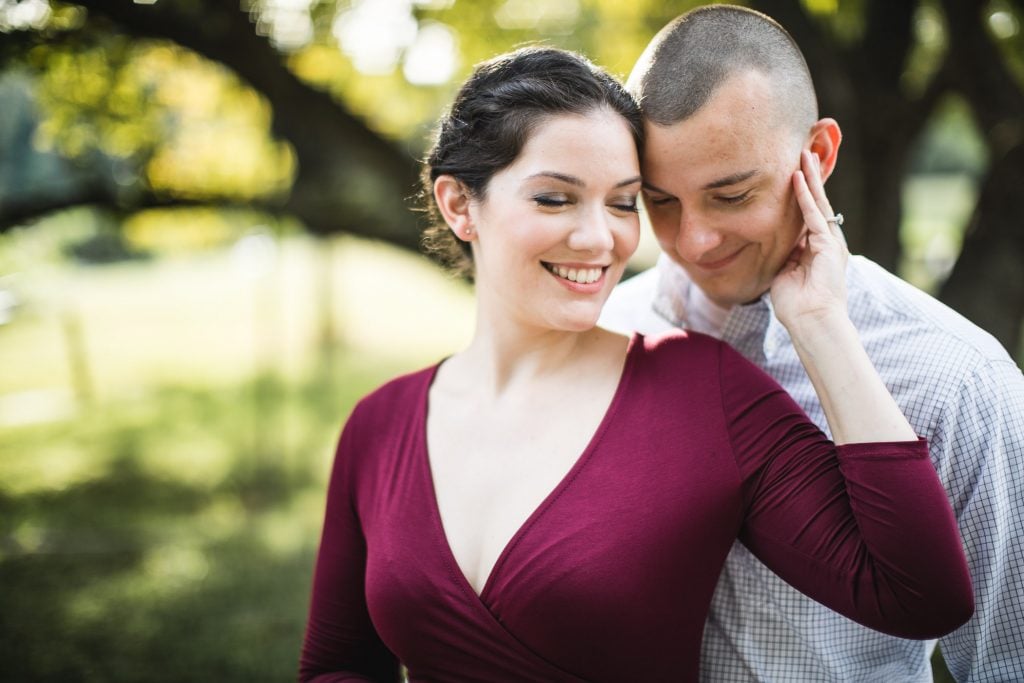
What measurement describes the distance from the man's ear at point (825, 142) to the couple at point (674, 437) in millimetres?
13

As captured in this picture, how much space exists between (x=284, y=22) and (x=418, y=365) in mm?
7465

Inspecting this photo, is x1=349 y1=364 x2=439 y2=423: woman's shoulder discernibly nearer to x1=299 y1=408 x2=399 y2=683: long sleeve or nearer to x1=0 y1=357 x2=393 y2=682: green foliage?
x1=299 y1=408 x2=399 y2=683: long sleeve

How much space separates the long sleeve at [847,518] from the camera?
4.98 feet

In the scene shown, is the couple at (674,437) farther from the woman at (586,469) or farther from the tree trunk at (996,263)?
the tree trunk at (996,263)

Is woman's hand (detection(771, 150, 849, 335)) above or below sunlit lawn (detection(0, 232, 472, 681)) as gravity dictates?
above

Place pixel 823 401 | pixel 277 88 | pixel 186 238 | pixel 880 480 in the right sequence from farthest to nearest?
1. pixel 186 238
2. pixel 277 88
3. pixel 823 401
4. pixel 880 480

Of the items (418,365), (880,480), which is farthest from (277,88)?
(418,365)

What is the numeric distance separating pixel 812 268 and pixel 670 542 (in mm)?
673

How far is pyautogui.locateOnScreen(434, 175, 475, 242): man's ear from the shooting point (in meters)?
2.07

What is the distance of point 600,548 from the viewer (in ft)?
5.58

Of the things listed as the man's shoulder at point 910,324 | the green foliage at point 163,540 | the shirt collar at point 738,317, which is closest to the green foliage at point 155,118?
the green foliage at point 163,540

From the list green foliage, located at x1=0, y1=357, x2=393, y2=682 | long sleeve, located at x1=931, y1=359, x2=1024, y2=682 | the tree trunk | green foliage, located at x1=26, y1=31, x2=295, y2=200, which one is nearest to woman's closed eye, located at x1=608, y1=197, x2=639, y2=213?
long sleeve, located at x1=931, y1=359, x2=1024, y2=682

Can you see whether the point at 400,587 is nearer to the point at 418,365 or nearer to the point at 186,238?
the point at 186,238

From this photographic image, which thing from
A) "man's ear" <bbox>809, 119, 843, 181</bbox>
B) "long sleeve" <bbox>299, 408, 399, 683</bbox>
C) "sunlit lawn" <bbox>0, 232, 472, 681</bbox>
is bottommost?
"sunlit lawn" <bbox>0, 232, 472, 681</bbox>
